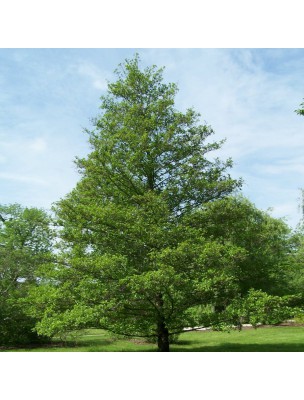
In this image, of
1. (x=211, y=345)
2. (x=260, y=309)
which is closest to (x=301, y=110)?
(x=260, y=309)

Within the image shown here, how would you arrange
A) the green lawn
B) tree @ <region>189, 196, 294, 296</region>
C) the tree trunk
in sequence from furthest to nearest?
the green lawn, the tree trunk, tree @ <region>189, 196, 294, 296</region>

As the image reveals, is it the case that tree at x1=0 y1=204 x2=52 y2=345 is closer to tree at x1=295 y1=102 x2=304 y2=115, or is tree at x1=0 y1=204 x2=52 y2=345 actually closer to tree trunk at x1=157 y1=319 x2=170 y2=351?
tree trunk at x1=157 y1=319 x2=170 y2=351

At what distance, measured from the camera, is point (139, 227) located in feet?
36.3

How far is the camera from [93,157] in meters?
12.7

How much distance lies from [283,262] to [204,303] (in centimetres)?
313

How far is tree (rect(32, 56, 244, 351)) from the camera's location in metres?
10.6

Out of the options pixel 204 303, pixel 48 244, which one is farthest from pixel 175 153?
pixel 48 244

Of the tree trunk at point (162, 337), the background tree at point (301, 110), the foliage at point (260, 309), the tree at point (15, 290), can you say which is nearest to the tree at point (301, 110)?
the background tree at point (301, 110)

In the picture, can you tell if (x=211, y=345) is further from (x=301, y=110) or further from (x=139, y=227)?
(x=301, y=110)

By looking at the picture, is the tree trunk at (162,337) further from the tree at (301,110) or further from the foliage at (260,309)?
the tree at (301,110)

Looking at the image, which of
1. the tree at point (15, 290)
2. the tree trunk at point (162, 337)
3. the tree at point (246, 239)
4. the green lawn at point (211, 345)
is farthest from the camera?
the tree at point (15, 290)

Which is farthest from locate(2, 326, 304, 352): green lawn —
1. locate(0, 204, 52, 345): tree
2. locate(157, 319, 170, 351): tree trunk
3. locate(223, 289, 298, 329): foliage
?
locate(223, 289, 298, 329): foliage

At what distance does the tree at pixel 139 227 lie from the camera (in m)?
10.6
